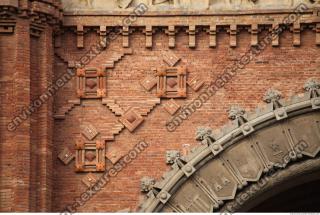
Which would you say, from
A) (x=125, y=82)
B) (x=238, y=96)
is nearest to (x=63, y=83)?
(x=125, y=82)

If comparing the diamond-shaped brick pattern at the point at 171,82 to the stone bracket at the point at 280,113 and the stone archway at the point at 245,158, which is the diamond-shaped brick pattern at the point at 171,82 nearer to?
the stone archway at the point at 245,158

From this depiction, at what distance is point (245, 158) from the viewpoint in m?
24.6

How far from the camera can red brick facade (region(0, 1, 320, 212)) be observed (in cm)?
2428

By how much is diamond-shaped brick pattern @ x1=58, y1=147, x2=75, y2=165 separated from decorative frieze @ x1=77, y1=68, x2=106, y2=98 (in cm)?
87

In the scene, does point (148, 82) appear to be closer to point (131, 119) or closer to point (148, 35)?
point (131, 119)

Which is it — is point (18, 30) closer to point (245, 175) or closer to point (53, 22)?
point (53, 22)

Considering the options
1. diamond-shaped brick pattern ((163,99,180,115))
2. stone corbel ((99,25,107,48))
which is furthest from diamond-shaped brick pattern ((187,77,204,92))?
stone corbel ((99,25,107,48))

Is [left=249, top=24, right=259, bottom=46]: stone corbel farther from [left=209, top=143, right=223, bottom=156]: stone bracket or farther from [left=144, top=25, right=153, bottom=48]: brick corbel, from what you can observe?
[left=209, top=143, right=223, bottom=156]: stone bracket

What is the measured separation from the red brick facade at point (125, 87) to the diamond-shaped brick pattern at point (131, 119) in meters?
0.02

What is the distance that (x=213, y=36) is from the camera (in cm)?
2498

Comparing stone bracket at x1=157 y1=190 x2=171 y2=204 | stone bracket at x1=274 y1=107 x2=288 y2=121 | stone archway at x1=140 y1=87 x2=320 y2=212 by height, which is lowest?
Answer: stone bracket at x1=157 y1=190 x2=171 y2=204

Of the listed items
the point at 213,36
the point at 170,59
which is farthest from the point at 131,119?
the point at 213,36

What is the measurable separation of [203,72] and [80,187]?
2.60 metres

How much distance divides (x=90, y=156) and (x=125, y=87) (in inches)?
47.3
